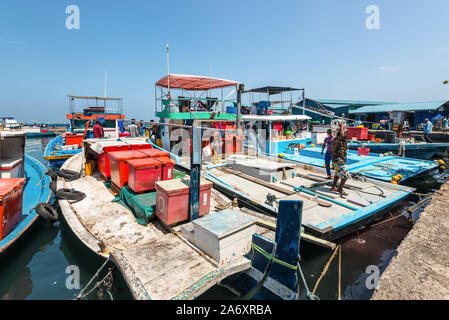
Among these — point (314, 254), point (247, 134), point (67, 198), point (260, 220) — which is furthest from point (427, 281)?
point (247, 134)

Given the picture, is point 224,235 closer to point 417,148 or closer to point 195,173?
point 195,173

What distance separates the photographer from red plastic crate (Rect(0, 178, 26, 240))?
16.4ft

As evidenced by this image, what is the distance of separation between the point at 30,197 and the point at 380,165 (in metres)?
15.3

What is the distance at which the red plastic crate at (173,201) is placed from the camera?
509cm

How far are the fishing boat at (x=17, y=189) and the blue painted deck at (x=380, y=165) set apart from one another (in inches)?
455

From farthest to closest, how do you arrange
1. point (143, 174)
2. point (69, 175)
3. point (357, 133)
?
1. point (357, 133)
2. point (69, 175)
3. point (143, 174)

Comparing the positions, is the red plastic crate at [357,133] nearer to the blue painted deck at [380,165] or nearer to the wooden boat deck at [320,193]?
the blue painted deck at [380,165]

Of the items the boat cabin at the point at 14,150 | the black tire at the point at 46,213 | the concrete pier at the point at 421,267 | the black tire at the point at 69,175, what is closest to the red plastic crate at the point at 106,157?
the black tire at the point at 69,175

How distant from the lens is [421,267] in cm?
388

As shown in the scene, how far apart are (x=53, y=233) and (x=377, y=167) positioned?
13.9 metres

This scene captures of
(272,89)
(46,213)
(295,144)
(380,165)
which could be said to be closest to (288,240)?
(46,213)

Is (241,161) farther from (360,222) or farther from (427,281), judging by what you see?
(427,281)

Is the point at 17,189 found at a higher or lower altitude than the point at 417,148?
lower

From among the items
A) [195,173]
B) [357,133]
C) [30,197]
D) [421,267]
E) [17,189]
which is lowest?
[421,267]
